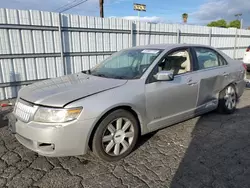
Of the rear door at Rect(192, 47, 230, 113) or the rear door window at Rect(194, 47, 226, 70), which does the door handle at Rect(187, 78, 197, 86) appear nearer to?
the rear door at Rect(192, 47, 230, 113)

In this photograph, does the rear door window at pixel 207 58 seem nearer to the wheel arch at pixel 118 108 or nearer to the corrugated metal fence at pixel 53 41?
the wheel arch at pixel 118 108


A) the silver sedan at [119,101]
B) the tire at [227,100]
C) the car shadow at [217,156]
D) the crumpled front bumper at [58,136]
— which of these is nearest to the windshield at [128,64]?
the silver sedan at [119,101]

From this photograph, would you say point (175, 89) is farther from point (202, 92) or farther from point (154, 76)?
point (202, 92)

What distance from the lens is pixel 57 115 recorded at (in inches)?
91.7

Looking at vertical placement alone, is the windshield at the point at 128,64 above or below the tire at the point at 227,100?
above

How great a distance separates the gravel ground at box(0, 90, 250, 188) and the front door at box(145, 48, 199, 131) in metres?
0.40

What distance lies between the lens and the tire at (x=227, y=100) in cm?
430

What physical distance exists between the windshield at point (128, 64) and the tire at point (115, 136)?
0.67 m

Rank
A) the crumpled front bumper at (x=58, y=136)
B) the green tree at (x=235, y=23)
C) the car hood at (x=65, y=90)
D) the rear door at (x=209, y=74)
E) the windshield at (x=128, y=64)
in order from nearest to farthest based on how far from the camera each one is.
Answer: the crumpled front bumper at (x=58, y=136)
the car hood at (x=65, y=90)
the windshield at (x=128, y=64)
the rear door at (x=209, y=74)
the green tree at (x=235, y=23)

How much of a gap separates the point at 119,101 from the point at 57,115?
77 cm

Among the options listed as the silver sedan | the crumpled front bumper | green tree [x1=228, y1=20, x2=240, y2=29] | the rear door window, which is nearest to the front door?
the silver sedan

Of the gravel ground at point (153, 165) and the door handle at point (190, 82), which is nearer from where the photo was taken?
the gravel ground at point (153, 165)

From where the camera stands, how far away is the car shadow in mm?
2352

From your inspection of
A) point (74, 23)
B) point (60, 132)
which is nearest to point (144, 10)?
point (74, 23)
